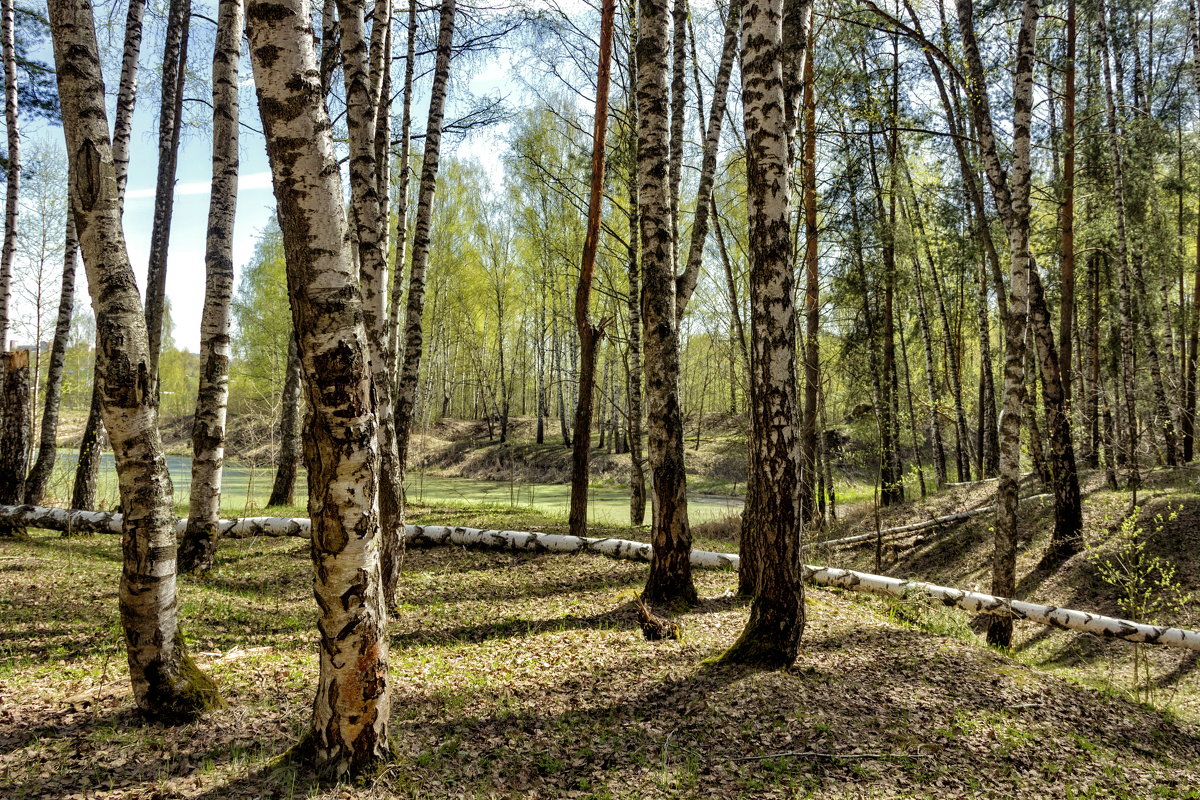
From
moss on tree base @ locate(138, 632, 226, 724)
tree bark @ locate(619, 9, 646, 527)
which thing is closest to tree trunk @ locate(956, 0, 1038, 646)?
tree bark @ locate(619, 9, 646, 527)

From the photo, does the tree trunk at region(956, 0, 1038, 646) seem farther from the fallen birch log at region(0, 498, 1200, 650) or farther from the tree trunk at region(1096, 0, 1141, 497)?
the tree trunk at region(1096, 0, 1141, 497)

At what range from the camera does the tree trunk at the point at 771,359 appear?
3756 millimetres

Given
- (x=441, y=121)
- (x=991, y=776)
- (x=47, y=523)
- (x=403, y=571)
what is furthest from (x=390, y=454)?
(x=47, y=523)

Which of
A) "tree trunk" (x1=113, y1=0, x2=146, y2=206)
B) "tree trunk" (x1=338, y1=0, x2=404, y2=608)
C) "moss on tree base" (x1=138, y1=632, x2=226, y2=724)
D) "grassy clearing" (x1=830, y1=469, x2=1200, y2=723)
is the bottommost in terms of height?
"grassy clearing" (x1=830, y1=469, x2=1200, y2=723)

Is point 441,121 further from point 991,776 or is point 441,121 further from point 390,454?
point 991,776

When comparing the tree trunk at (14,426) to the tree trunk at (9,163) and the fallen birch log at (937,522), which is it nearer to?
the tree trunk at (9,163)

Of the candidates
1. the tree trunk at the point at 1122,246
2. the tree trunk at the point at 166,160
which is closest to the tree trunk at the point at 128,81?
the tree trunk at the point at 166,160

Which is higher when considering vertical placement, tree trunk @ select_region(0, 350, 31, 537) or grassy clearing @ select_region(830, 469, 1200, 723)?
tree trunk @ select_region(0, 350, 31, 537)

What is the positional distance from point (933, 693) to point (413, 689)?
305 centimetres

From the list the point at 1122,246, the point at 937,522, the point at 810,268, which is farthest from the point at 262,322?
the point at 1122,246

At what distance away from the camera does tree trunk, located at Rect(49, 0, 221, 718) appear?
2.85 metres

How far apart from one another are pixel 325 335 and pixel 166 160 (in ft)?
29.1

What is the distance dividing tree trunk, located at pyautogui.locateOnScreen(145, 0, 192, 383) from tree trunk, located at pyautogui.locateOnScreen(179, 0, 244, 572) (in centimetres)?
361

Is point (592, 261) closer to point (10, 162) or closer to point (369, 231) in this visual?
point (369, 231)
